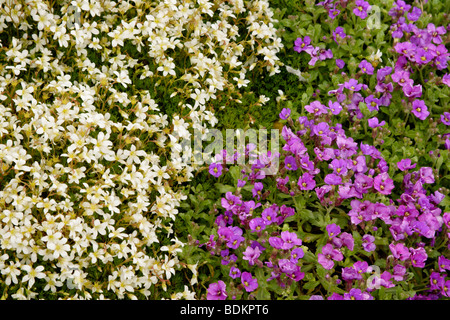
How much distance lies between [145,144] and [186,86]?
845 millimetres

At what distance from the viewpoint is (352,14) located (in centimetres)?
536

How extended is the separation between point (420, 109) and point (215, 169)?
7.07 ft

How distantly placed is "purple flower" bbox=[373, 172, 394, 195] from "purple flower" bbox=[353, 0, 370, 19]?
6.86 feet

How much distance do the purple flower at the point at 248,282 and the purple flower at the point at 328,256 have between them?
0.56m

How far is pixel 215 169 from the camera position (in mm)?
4227

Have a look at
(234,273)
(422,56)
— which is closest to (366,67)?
(422,56)

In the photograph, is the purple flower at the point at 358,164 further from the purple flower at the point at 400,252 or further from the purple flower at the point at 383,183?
the purple flower at the point at 400,252

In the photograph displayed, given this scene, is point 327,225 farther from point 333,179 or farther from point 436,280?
point 436,280

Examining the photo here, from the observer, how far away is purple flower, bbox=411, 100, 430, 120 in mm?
4590

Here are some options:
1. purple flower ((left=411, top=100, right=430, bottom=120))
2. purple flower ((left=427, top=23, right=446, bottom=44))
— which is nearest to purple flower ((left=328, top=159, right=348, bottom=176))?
purple flower ((left=411, top=100, right=430, bottom=120))

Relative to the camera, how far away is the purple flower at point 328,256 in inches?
148

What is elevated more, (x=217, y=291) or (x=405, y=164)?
(x=405, y=164)

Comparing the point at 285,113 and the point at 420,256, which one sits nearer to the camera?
the point at 420,256

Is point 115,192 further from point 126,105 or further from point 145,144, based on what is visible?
point 126,105
